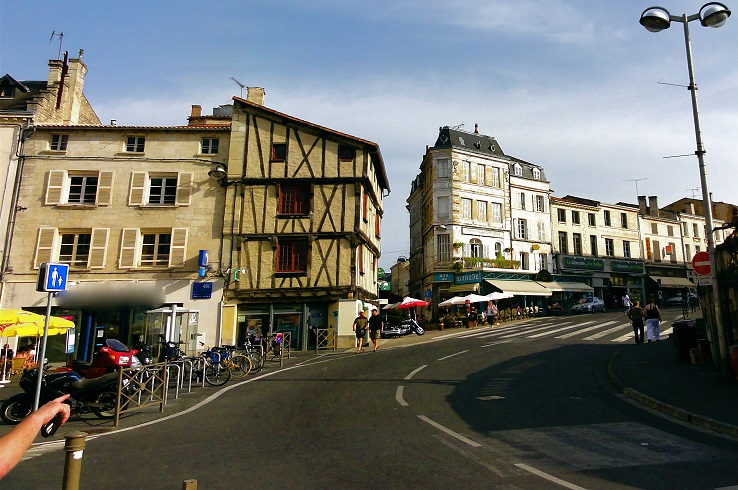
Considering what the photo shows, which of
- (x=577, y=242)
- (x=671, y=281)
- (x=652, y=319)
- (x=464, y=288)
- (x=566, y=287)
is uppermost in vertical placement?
(x=577, y=242)

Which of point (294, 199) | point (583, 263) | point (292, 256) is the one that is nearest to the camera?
point (292, 256)

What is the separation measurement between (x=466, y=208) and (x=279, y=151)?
19.3 meters

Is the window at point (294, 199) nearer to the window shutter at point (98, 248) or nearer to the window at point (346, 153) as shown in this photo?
the window at point (346, 153)

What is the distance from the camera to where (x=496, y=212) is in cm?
4047

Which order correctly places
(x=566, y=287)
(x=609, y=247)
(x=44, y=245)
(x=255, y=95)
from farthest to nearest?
(x=609, y=247), (x=566, y=287), (x=255, y=95), (x=44, y=245)

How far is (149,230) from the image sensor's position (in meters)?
23.0

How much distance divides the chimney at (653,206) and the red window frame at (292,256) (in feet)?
138

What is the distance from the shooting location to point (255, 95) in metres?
26.1

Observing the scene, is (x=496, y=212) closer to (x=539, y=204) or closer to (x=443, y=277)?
(x=539, y=204)

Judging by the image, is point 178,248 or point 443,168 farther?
point 443,168

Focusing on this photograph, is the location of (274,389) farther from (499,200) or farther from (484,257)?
(499,200)

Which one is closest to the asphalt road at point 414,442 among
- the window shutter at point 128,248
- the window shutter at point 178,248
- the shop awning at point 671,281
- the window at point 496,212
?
the window shutter at point 178,248

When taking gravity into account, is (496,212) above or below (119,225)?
above

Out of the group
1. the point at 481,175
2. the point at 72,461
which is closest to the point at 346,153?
the point at 481,175
